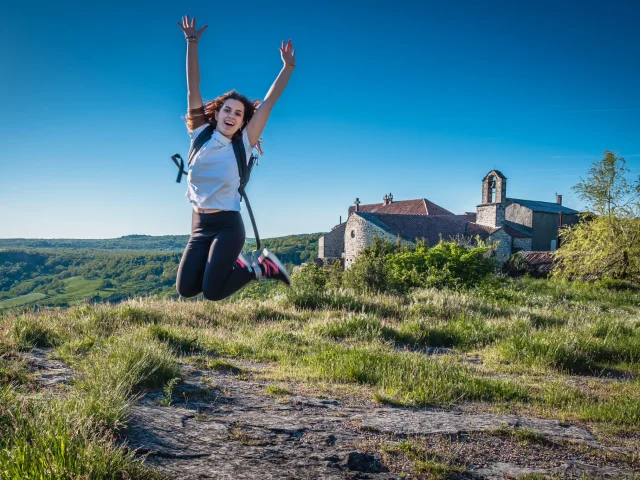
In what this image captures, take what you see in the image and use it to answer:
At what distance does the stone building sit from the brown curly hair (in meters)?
31.8

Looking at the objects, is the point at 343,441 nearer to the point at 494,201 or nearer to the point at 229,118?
the point at 229,118

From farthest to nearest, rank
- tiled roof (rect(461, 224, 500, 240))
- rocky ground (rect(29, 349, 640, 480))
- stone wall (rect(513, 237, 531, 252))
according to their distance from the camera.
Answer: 1. stone wall (rect(513, 237, 531, 252))
2. tiled roof (rect(461, 224, 500, 240))
3. rocky ground (rect(29, 349, 640, 480))

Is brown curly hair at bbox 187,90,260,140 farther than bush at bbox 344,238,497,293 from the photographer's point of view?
No

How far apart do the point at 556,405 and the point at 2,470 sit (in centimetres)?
531

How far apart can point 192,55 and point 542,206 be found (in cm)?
5683

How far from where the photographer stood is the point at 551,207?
179 ft

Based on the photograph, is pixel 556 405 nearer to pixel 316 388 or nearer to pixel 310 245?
pixel 316 388

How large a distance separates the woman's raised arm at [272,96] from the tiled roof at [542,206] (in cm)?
5212

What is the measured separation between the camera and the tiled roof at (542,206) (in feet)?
171

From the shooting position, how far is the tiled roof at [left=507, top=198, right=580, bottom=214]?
52.1m

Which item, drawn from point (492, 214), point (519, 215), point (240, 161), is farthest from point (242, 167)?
point (519, 215)

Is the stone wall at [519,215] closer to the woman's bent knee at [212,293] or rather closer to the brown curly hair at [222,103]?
the brown curly hair at [222,103]

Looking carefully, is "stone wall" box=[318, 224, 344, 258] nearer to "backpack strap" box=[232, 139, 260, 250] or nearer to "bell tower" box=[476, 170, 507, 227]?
"bell tower" box=[476, 170, 507, 227]

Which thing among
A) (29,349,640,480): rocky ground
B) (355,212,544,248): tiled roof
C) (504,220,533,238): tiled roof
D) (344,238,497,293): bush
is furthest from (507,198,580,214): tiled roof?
(29,349,640,480): rocky ground
